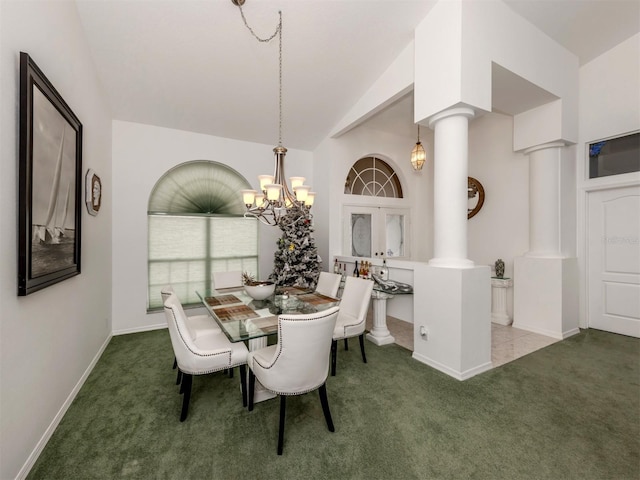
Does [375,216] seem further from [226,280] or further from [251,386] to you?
[251,386]

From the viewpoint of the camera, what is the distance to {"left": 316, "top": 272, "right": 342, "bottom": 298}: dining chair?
11.0 feet

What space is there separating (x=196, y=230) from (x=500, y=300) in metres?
4.90

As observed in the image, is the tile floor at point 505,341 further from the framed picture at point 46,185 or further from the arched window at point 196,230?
the framed picture at point 46,185

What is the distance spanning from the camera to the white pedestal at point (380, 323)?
3.43 meters

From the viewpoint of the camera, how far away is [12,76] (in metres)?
1.47

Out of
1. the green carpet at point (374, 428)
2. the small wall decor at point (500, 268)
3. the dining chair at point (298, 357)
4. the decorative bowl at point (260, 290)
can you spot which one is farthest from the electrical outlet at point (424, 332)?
the small wall decor at point (500, 268)

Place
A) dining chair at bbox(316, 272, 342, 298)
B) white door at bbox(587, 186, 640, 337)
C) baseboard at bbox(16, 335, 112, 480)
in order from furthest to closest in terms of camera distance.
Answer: white door at bbox(587, 186, 640, 337) < dining chair at bbox(316, 272, 342, 298) < baseboard at bbox(16, 335, 112, 480)

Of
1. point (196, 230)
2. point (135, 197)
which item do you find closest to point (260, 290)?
point (196, 230)

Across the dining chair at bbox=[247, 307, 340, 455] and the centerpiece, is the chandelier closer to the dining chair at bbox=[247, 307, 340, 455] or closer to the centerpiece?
the centerpiece

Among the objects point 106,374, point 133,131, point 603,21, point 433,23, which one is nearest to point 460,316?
point 433,23

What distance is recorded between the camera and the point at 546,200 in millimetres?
3721

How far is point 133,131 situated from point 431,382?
494 cm

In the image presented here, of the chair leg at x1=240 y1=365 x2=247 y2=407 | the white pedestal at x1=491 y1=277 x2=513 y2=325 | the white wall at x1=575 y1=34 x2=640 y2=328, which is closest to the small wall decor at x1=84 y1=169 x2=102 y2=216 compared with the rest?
the chair leg at x1=240 y1=365 x2=247 y2=407

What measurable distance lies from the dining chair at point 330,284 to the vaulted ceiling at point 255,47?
255 cm
